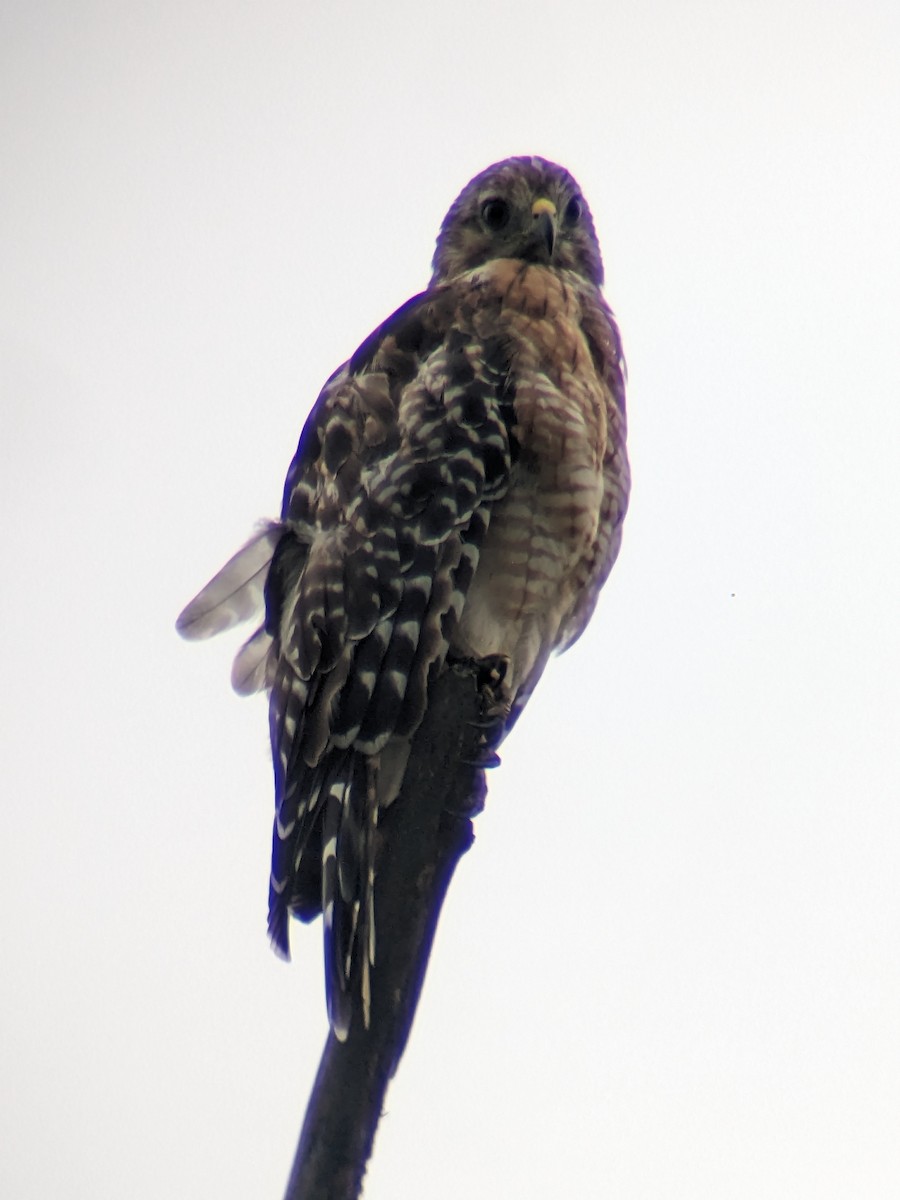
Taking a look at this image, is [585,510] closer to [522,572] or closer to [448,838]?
[522,572]

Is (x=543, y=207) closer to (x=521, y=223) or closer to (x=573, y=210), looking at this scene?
(x=521, y=223)

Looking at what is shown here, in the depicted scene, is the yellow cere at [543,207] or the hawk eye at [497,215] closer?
the yellow cere at [543,207]

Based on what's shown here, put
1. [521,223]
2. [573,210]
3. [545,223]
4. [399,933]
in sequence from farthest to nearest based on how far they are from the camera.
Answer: [573,210] → [521,223] → [545,223] → [399,933]

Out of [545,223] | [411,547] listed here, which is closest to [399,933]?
[411,547]

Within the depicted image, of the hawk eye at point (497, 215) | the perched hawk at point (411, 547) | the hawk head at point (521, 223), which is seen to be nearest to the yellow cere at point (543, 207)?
the hawk head at point (521, 223)

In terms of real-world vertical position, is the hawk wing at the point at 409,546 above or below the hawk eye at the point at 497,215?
below

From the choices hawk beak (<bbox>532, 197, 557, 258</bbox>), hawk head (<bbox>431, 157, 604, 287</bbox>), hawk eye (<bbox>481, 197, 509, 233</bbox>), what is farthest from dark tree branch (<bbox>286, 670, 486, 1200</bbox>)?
hawk eye (<bbox>481, 197, 509, 233</bbox>)

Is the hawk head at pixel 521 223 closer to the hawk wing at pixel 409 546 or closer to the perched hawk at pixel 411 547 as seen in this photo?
the perched hawk at pixel 411 547
